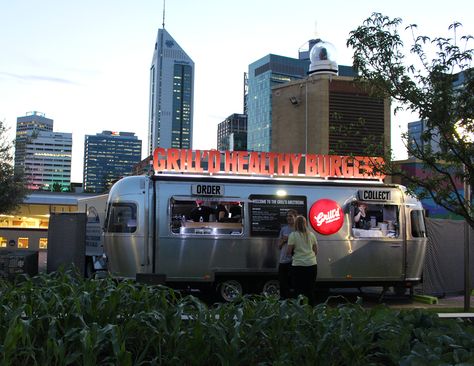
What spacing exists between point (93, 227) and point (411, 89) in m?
10.8

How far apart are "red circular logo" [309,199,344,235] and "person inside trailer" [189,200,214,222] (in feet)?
7.33

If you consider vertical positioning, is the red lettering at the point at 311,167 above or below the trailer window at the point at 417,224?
above

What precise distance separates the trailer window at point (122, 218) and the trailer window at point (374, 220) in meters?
4.71

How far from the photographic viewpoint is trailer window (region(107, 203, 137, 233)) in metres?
10.6

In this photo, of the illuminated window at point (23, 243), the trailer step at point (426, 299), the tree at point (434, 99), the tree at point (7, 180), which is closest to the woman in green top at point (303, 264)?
the tree at point (434, 99)

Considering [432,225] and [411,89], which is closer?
[411,89]

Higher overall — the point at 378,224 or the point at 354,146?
the point at 354,146

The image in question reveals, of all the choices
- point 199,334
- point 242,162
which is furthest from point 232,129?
point 199,334

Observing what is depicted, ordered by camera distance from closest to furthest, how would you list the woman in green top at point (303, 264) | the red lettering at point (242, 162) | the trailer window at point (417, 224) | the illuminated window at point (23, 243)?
the woman in green top at point (303, 264), the red lettering at point (242, 162), the trailer window at point (417, 224), the illuminated window at point (23, 243)

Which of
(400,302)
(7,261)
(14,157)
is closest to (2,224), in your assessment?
(14,157)

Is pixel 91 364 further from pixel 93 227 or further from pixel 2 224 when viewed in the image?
pixel 2 224

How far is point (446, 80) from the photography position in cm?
576

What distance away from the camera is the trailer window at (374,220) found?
1162cm

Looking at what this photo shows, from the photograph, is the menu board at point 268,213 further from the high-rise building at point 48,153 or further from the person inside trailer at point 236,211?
the high-rise building at point 48,153
